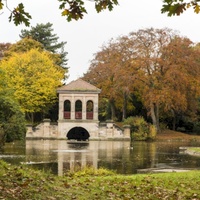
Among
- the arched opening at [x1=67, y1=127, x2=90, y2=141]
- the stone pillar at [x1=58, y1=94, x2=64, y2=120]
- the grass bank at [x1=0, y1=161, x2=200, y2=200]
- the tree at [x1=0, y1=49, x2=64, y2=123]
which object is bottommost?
the grass bank at [x1=0, y1=161, x2=200, y2=200]

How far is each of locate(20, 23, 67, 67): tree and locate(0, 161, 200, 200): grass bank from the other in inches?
2298

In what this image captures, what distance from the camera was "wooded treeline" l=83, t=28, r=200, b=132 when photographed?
49875 mm

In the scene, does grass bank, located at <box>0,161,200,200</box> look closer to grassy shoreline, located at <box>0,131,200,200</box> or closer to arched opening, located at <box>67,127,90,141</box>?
grassy shoreline, located at <box>0,131,200,200</box>

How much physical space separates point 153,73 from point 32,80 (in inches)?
508

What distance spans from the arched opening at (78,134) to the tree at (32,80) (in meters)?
4.08

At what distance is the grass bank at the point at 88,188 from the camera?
8.40 m

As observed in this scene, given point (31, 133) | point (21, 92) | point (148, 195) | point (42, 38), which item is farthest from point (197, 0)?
point (42, 38)

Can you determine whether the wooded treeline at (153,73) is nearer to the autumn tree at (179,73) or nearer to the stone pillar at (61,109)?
the autumn tree at (179,73)

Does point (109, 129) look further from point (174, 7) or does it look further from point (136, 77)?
point (174, 7)

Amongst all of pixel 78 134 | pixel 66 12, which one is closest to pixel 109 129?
pixel 78 134

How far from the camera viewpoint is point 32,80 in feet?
171

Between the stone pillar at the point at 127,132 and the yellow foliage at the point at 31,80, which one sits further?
the yellow foliage at the point at 31,80

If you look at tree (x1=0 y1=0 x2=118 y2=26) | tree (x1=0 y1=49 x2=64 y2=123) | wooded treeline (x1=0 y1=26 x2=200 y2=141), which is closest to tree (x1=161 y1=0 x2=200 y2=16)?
tree (x1=0 y1=0 x2=118 y2=26)

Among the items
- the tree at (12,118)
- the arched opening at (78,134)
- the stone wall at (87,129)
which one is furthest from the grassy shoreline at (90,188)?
the arched opening at (78,134)
